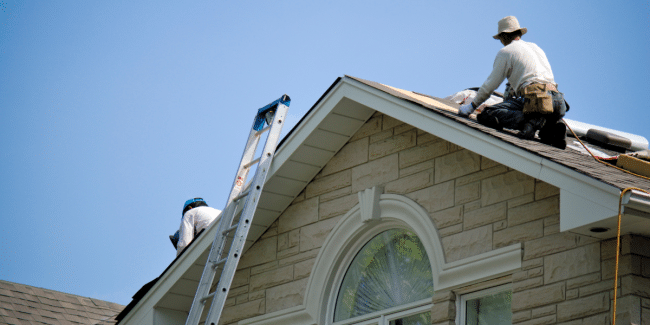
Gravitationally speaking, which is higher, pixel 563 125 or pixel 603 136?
pixel 603 136

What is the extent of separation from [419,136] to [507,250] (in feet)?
5.55

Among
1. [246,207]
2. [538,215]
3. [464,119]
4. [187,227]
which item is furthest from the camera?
[187,227]

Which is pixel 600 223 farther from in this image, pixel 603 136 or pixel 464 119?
pixel 603 136

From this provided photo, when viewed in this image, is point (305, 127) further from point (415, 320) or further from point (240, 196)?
point (415, 320)

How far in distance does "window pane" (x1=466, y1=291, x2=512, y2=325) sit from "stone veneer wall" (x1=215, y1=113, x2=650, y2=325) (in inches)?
6.1

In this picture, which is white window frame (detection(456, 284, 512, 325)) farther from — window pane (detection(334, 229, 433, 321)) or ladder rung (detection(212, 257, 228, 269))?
ladder rung (detection(212, 257, 228, 269))

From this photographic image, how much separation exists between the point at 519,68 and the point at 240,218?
10.0 ft

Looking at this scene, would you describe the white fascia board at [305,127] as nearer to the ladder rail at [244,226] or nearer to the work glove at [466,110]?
the ladder rail at [244,226]

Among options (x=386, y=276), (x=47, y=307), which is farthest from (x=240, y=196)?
(x=47, y=307)

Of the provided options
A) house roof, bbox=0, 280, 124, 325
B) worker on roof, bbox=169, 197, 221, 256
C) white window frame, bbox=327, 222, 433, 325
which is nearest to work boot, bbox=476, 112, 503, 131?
white window frame, bbox=327, 222, 433, 325

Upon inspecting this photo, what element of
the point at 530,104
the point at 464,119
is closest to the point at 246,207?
the point at 464,119

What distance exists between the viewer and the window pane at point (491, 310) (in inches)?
252

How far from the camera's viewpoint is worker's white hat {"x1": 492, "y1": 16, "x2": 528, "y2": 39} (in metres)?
7.24

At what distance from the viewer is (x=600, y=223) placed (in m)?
5.33
